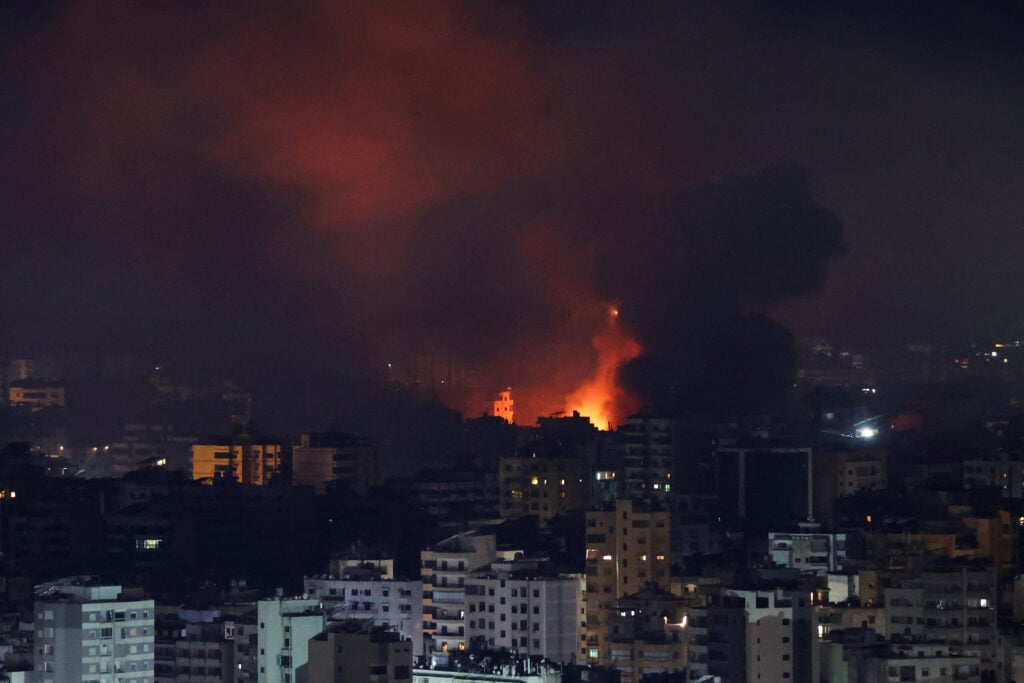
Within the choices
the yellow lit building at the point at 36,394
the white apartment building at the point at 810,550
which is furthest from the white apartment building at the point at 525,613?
the yellow lit building at the point at 36,394

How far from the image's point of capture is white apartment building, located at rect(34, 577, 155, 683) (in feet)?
91.6

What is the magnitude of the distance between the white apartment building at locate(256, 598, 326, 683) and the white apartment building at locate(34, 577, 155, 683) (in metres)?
0.94

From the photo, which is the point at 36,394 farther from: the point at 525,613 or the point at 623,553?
the point at 525,613

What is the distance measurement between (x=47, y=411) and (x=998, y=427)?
60.2 ft

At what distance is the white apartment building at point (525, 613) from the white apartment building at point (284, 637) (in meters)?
4.11

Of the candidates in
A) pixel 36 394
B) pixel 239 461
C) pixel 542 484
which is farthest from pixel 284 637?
pixel 36 394

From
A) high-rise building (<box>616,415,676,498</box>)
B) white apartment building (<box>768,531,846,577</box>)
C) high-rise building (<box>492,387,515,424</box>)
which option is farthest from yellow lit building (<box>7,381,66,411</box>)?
white apartment building (<box>768,531,846,577</box>)

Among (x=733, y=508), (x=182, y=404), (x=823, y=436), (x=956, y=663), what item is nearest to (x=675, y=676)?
(x=956, y=663)

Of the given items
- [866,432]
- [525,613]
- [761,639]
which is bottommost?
[761,639]

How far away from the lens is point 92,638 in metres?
28.1

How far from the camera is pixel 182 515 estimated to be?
1658 inches

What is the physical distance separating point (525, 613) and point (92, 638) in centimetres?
611

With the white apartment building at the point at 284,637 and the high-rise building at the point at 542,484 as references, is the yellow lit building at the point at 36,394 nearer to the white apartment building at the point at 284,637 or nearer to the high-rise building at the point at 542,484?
the high-rise building at the point at 542,484

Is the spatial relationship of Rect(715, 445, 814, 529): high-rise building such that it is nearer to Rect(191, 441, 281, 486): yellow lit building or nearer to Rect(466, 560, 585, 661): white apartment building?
Rect(191, 441, 281, 486): yellow lit building
